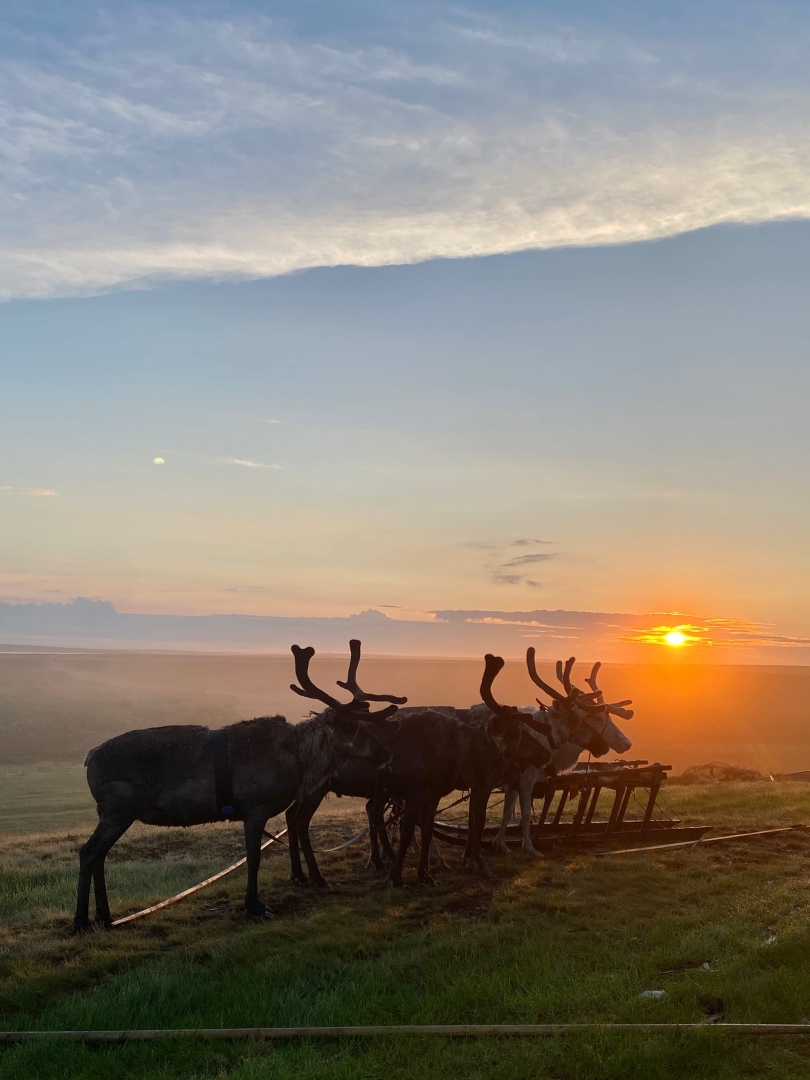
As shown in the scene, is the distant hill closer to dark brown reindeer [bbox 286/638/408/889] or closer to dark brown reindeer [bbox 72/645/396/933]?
dark brown reindeer [bbox 286/638/408/889]

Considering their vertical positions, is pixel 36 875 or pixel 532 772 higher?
pixel 532 772

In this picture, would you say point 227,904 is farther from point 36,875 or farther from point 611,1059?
point 611,1059

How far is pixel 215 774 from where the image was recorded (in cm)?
1195

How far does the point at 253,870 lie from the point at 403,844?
8.96 feet

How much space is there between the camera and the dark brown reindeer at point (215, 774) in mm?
11430

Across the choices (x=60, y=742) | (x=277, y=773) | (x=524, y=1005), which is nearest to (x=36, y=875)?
(x=277, y=773)

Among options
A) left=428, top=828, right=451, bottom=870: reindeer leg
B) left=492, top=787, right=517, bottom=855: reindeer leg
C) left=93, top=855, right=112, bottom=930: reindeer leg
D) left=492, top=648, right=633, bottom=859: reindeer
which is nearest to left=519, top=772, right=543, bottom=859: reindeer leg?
left=492, top=648, right=633, bottom=859: reindeer

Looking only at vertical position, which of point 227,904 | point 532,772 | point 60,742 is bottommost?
point 60,742

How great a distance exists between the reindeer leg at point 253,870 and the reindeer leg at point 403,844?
242 cm

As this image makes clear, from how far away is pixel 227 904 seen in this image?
41.0ft

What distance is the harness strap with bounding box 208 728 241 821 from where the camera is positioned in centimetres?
1194

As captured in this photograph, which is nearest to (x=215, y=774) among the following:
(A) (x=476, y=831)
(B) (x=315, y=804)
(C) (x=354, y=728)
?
(C) (x=354, y=728)

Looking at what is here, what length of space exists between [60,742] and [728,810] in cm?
4769

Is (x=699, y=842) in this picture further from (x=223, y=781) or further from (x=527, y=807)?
(x=223, y=781)
